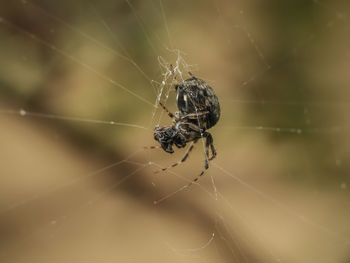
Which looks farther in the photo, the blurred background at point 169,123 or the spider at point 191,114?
the blurred background at point 169,123

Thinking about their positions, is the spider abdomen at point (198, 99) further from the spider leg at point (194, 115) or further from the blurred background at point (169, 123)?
the blurred background at point (169, 123)

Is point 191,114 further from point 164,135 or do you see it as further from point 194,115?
point 164,135

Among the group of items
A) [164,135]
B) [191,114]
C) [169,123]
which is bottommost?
[164,135]

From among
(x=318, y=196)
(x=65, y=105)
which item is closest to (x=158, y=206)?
(x=65, y=105)

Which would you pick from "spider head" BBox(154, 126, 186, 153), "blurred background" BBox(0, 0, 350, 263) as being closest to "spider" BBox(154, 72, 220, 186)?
"spider head" BBox(154, 126, 186, 153)

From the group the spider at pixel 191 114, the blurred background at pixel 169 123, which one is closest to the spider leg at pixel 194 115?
the spider at pixel 191 114

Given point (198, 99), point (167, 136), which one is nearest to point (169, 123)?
point (167, 136)

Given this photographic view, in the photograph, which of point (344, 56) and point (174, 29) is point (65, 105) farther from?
point (344, 56)

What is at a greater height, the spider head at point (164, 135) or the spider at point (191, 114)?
the spider at point (191, 114)
